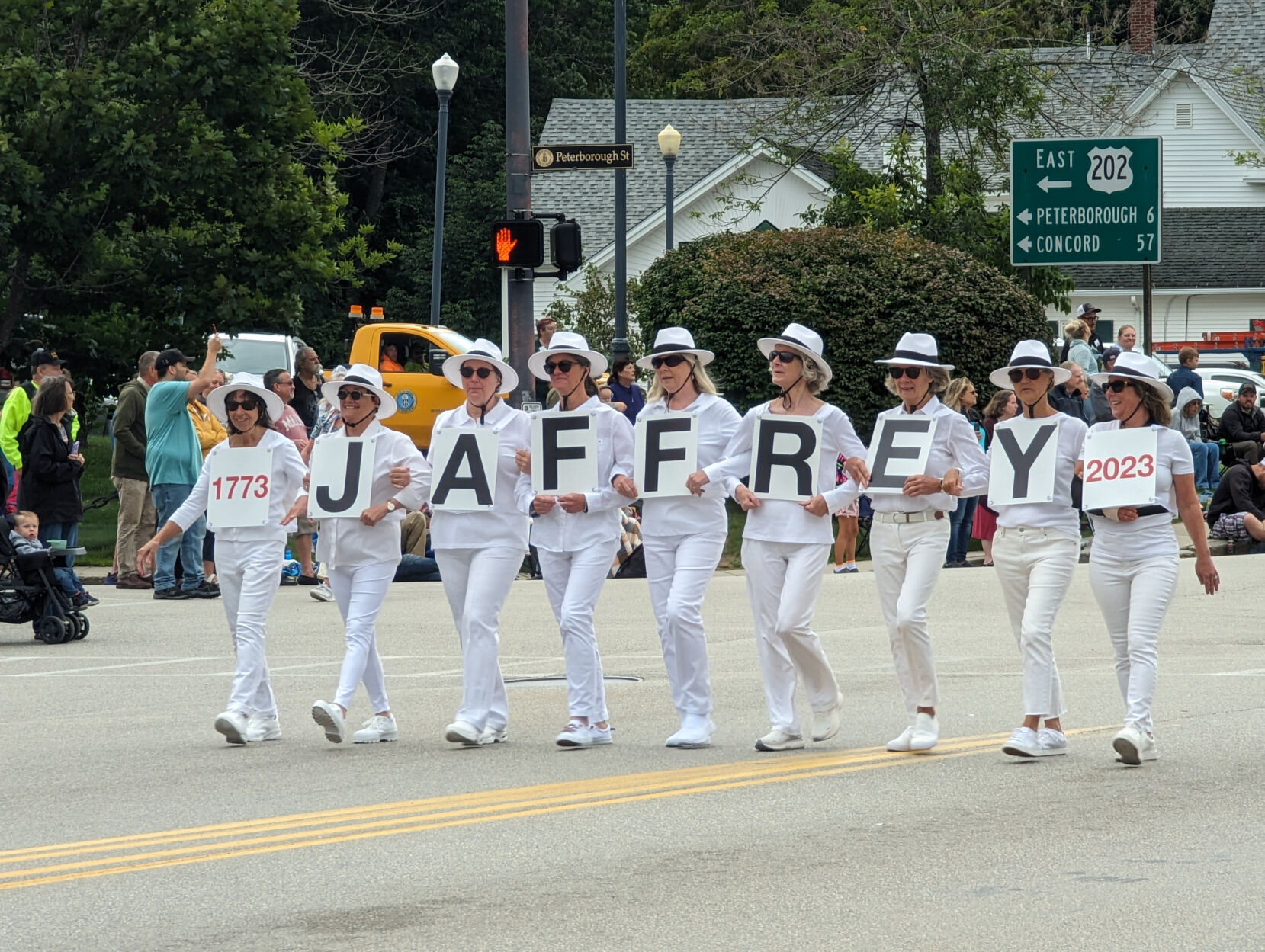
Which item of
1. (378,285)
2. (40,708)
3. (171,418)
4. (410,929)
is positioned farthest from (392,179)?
(410,929)

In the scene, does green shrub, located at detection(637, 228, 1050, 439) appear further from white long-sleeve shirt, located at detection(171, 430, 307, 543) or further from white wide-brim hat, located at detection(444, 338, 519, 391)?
white long-sleeve shirt, located at detection(171, 430, 307, 543)

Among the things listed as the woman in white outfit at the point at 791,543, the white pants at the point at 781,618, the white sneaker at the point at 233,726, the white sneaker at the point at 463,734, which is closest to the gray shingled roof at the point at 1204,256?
the woman in white outfit at the point at 791,543

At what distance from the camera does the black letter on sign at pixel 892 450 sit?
988 centimetres

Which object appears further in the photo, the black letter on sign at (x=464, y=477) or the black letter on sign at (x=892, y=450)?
the black letter on sign at (x=464, y=477)

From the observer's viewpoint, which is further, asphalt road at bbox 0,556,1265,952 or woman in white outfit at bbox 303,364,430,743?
woman in white outfit at bbox 303,364,430,743

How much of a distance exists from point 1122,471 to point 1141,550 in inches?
15.9

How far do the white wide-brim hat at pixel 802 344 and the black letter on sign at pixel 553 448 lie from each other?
1.04 m

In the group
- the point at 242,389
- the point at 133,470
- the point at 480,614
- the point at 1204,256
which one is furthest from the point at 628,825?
the point at 1204,256

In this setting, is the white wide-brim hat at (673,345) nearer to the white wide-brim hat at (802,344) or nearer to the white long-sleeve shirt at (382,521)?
the white wide-brim hat at (802,344)

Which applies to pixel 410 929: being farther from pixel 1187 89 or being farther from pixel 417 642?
pixel 1187 89

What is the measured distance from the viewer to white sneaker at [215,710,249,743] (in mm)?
10453

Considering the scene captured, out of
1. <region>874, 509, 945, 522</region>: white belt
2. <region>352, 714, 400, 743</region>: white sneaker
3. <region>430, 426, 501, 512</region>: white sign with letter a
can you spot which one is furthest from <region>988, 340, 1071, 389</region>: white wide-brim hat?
<region>352, 714, 400, 743</region>: white sneaker

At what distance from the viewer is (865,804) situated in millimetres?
8680

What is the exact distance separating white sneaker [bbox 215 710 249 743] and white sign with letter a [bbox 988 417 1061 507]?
156 inches
